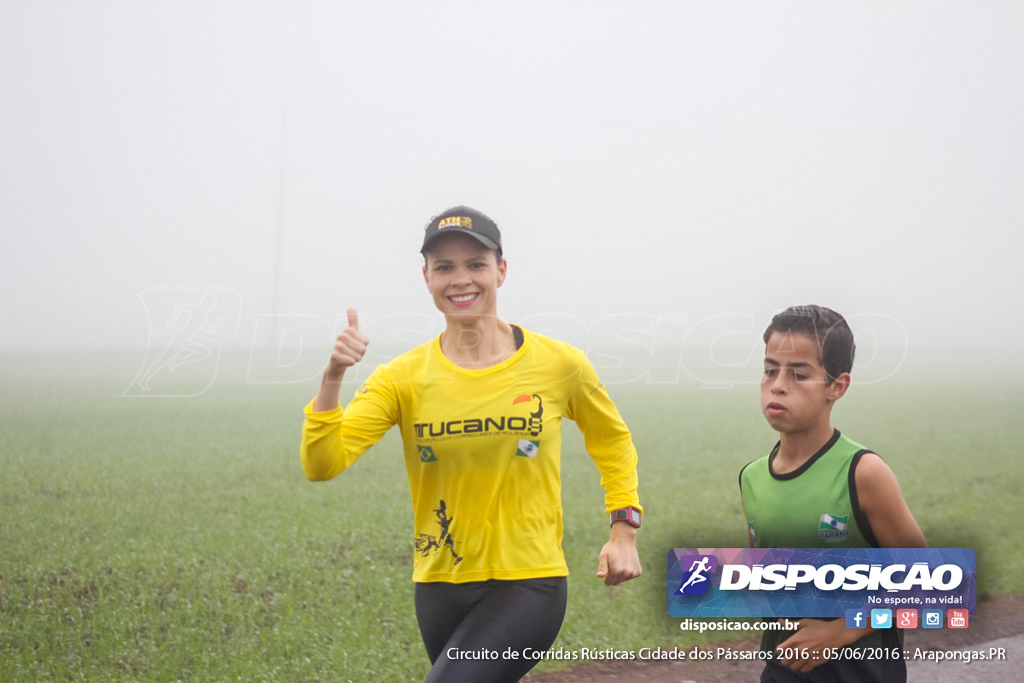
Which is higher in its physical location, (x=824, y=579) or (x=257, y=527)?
(x=824, y=579)

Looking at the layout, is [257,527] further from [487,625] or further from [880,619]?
[880,619]

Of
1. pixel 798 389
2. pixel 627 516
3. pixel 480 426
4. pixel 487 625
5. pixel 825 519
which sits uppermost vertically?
pixel 798 389

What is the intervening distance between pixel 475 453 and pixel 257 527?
4514 millimetres

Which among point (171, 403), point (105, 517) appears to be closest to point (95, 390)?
point (171, 403)

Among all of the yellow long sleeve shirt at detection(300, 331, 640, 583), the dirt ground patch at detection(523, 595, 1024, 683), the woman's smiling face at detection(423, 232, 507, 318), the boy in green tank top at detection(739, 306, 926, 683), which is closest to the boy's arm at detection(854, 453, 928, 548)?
the boy in green tank top at detection(739, 306, 926, 683)

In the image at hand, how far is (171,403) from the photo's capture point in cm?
847

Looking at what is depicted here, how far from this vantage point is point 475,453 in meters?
2.68

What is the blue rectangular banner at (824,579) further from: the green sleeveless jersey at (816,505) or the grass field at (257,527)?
the grass field at (257,527)

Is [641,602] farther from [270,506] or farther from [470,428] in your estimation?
[470,428]

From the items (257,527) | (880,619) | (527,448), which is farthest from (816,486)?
(257,527)

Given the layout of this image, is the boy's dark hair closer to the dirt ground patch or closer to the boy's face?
the boy's face

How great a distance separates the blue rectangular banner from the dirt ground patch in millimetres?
2322

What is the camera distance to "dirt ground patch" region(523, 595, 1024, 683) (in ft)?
16.9

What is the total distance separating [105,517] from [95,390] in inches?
62.0
